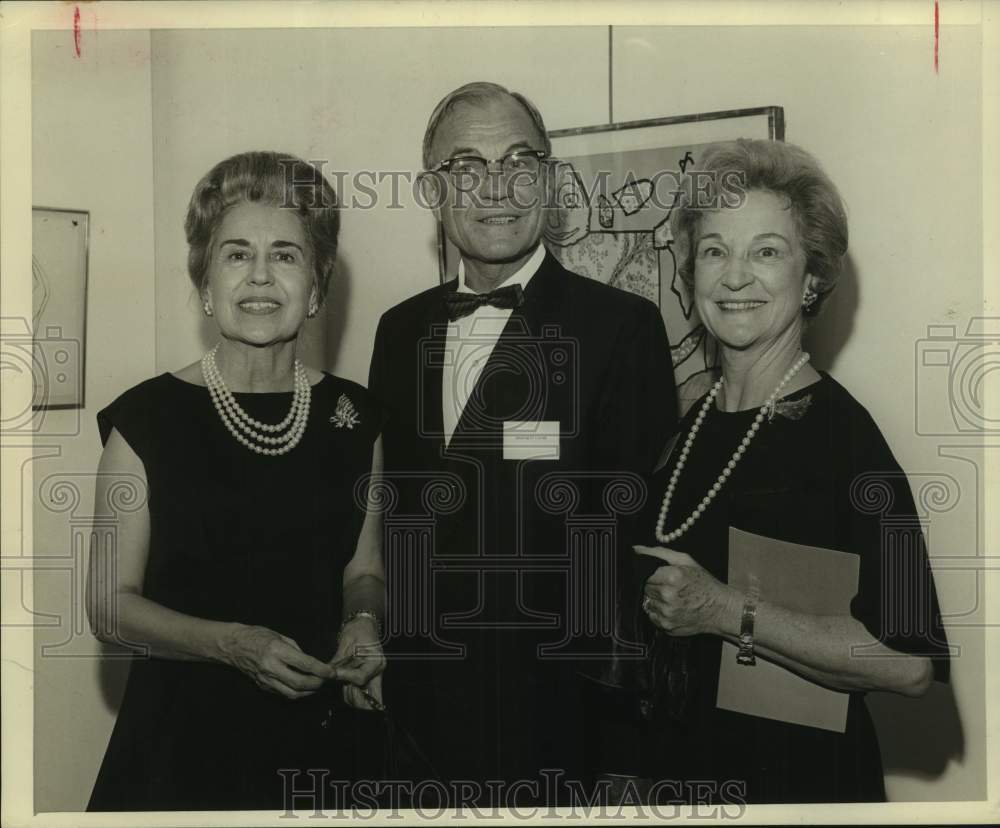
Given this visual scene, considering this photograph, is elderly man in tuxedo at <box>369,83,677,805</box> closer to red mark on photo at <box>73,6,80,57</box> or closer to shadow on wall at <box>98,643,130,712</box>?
shadow on wall at <box>98,643,130,712</box>

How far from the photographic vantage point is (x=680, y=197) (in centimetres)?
164

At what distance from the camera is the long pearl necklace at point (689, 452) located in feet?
5.23

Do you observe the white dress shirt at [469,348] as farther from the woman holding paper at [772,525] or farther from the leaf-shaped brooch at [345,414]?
the woman holding paper at [772,525]

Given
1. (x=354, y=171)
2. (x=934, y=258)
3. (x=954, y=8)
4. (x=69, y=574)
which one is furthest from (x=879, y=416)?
(x=69, y=574)

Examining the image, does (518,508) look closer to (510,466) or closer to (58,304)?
(510,466)

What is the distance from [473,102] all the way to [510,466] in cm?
63

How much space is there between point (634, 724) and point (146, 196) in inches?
49.6

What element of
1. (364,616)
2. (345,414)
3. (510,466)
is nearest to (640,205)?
(510,466)

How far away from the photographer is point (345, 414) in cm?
165

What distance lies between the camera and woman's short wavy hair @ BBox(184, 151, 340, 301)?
1.63 meters

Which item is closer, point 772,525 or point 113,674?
point 772,525

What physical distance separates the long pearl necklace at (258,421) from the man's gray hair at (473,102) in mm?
451

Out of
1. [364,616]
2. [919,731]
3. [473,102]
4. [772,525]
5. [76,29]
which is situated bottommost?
[919,731]

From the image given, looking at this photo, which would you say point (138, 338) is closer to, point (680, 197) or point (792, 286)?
point (680, 197)
